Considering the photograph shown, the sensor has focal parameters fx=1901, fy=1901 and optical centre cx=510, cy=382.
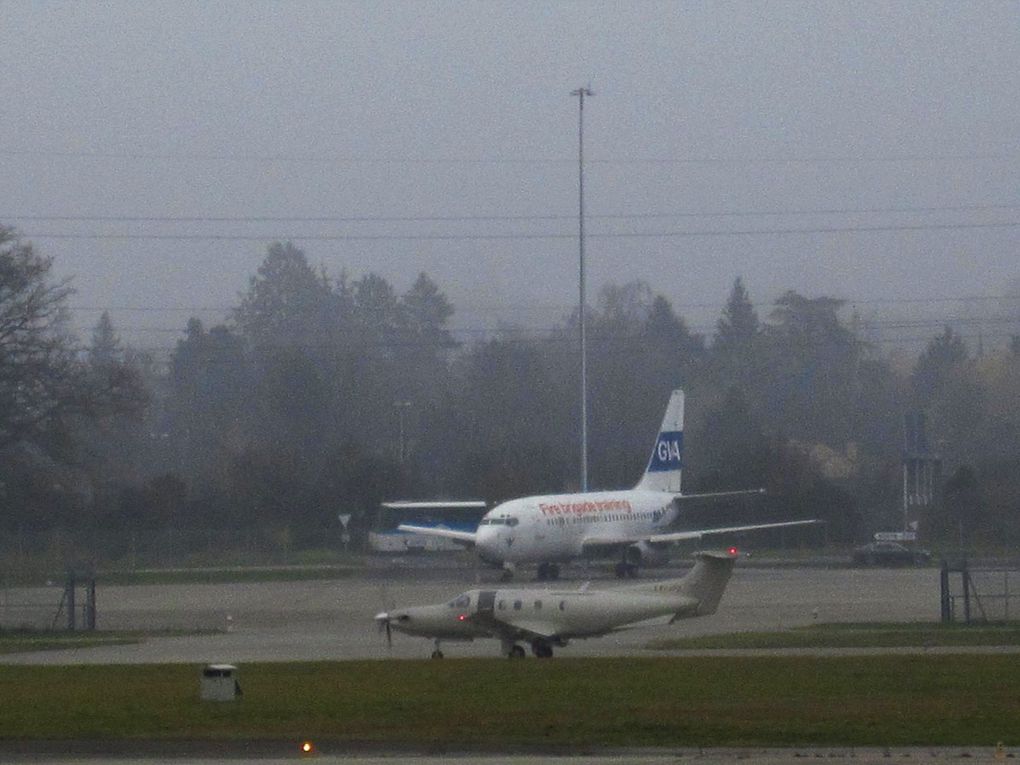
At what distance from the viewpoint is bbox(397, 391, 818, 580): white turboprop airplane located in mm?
62650

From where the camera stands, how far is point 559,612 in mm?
35156

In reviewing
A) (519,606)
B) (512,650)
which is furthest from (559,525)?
(519,606)

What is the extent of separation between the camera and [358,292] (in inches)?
6614

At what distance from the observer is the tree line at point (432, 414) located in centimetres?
6725

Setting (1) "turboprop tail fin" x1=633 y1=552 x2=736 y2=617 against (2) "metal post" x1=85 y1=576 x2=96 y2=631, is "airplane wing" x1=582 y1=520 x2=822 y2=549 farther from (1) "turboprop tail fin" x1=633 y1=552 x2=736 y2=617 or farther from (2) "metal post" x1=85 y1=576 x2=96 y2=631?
(1) "turboprop tail fin" x1=633 y1=552 x2=736 y2=617

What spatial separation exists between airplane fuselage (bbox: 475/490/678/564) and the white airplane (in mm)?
26425

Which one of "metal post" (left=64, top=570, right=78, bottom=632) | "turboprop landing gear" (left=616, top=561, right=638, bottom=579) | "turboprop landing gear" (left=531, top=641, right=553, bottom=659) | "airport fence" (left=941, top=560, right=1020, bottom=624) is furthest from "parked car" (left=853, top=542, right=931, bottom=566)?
"turboprop landing gear" (left=531, top=641, right=553, bottom=659)

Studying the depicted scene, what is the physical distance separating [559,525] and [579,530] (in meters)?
1.03

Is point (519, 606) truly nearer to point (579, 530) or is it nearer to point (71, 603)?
point (71, 603)

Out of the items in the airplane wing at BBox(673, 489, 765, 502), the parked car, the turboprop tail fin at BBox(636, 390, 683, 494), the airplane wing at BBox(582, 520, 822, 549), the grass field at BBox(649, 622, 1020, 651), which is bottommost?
the grass field at BBox(649, 622, 1020, 651)

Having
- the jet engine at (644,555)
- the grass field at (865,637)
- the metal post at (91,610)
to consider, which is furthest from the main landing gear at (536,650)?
the jet engine at (644,555)

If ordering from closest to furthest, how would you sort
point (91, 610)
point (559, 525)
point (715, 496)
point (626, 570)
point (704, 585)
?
point (704, 585) < point (91, 610) < point (626, 570) < point (559, 525) < point (715, 496)

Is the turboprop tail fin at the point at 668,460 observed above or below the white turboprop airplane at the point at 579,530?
above

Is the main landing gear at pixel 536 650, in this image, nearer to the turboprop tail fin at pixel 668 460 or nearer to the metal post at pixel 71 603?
the metal post at pixel 71 603
